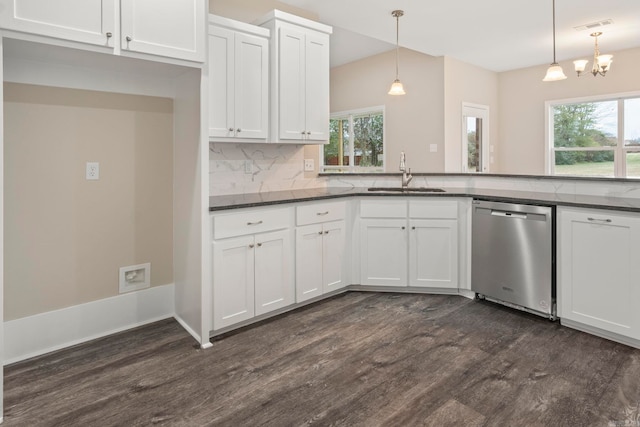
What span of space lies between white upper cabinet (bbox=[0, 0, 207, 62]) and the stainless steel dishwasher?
7.86 feet

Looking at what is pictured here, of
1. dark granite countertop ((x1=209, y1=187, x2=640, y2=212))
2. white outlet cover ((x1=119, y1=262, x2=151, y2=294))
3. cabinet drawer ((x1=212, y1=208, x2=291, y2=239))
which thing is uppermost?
dark granite countertop ((x1=209, y1=187, x2=640, y2=212))

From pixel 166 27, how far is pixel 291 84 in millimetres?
1215

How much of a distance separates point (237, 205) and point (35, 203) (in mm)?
1170

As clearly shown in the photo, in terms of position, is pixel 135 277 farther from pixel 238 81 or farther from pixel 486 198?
pixel 486 198

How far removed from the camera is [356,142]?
24.1 ft

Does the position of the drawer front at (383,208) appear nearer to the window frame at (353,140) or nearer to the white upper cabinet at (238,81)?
the white upper cabinet at (238,81)

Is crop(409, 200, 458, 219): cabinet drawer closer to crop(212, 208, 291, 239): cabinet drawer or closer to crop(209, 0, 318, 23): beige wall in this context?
crop(212, 208, 291, 239): cabinet drawer

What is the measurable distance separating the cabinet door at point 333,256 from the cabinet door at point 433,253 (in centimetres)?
59

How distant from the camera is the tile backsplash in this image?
3.27 meters

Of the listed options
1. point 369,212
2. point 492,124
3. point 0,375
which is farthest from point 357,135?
point 0,375

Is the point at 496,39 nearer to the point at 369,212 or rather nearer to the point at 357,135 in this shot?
the point at 357,135

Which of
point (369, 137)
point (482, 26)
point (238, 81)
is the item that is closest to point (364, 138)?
point (369, 137)

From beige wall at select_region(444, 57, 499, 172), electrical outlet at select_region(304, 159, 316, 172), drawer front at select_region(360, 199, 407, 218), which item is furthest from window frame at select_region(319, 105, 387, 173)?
drawer front at select_region(360, 199, 407, 218)

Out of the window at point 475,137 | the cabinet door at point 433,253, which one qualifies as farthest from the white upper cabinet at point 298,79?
the window at point 475,137
